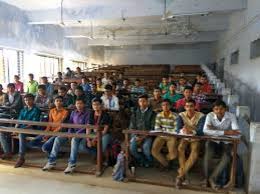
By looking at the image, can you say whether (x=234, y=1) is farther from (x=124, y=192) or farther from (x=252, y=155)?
(x=124, y=192)

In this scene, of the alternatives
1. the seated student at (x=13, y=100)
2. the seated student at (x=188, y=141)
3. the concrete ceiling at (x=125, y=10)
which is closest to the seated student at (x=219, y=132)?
the seated student at (x=188, y=141)

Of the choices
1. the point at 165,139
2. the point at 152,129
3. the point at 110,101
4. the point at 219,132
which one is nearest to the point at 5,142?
the point at 110,101

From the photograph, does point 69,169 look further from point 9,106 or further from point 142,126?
point 9,106

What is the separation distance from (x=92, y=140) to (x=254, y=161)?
1875mm

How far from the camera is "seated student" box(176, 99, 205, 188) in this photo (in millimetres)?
3053

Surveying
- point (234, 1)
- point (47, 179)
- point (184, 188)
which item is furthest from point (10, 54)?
point (184, 188)

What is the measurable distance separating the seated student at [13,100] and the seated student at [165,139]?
8.36ft

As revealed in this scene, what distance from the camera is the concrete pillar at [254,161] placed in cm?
273

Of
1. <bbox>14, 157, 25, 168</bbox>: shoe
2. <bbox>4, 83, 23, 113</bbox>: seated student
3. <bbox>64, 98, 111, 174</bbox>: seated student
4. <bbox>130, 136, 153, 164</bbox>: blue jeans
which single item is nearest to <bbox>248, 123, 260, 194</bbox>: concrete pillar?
<bbox>130, 136, 153, 164</bbox>: blue jeans

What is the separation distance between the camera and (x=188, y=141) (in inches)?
123

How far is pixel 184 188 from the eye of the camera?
301 cm

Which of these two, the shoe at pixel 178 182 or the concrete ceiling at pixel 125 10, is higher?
the concrete ceiling at pixel 125 10

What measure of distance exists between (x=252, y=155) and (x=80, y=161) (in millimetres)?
2227

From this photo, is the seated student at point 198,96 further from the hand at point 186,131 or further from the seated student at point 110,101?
the hand at point 186,131
